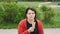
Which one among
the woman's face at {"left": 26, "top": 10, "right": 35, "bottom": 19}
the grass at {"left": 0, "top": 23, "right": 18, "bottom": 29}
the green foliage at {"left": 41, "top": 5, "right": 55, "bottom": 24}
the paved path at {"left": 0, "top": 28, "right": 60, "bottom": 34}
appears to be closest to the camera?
the woman's face at {"left": 26, "top": 10, "right": 35, "bottom": 19}

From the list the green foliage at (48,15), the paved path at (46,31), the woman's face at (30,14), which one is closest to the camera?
the woman's face at (30,14)

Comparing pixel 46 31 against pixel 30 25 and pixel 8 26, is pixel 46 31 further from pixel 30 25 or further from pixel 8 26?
pixel 30 25

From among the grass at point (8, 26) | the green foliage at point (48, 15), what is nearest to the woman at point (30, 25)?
the grass at point (8, 26)

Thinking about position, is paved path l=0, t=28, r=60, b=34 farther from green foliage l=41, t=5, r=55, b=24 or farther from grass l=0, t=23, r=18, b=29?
green foliage l=41, t=5, r=55, b=24

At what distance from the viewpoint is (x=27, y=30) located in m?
2.94

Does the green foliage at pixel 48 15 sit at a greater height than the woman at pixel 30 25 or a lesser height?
lesser

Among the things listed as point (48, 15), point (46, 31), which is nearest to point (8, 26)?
point (46, 31)

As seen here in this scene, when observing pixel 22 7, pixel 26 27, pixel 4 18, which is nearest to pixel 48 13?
pixel 22 7

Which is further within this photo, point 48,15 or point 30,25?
point 48,15

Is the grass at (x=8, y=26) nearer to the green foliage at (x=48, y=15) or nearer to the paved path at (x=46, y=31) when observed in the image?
the paved path at (x=46, y=31)

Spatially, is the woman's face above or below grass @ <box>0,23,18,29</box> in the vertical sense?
above

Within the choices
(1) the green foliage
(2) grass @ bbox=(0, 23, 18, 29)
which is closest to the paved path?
(2) grass @ bbox=(0, 23, 18, 29)

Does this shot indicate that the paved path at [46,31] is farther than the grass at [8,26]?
No

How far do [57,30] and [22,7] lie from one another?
2.03 m
